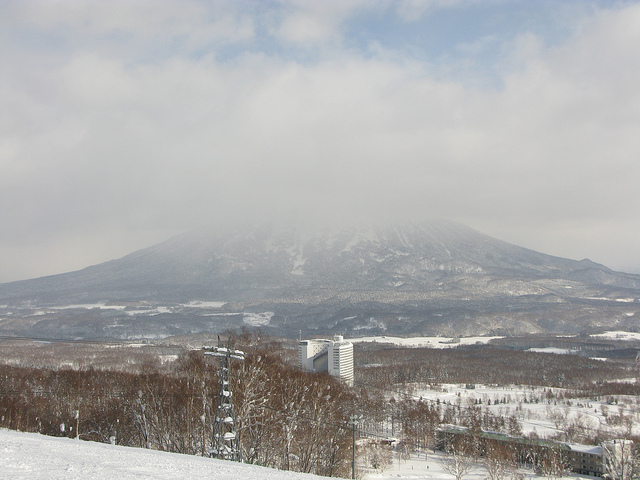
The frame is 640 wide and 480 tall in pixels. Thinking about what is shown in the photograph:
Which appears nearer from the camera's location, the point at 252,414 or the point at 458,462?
the point at 252,414

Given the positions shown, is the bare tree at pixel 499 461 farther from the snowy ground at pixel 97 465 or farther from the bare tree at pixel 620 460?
the snowy ground at pixel 97 465

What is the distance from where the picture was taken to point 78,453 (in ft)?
43.9

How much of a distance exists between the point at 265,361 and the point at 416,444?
2964cm

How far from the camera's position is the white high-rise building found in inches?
3356

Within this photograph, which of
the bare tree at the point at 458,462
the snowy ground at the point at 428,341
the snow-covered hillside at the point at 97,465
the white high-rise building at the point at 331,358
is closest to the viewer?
the snow-covered hillside at the point at 97,465

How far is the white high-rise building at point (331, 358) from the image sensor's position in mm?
85231

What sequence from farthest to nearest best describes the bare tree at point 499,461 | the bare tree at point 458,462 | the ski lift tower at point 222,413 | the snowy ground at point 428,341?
the snowy ground at point 428,341 → the bare tree at point 458,462 → the bare tree at point 499,461 → the ski lift tower at point 222,413

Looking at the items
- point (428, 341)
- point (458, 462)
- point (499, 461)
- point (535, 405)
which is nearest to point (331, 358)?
point (535, 405)

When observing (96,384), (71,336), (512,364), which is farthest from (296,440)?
(71,336)

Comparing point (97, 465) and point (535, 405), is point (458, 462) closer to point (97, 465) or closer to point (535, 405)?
point (97, 465)

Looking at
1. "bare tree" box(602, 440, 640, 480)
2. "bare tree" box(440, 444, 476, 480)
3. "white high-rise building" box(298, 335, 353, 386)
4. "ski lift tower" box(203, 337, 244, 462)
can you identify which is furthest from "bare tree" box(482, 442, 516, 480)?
"white high-rise building" box(298, 335, 353, 386)

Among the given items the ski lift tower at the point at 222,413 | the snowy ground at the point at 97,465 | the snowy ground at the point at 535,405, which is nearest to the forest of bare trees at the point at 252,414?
the snowy ground at the point at 535,405

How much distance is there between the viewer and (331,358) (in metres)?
87.3

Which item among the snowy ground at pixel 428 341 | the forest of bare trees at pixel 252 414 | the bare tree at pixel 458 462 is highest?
the forest of bare trees at pixel 252 414
